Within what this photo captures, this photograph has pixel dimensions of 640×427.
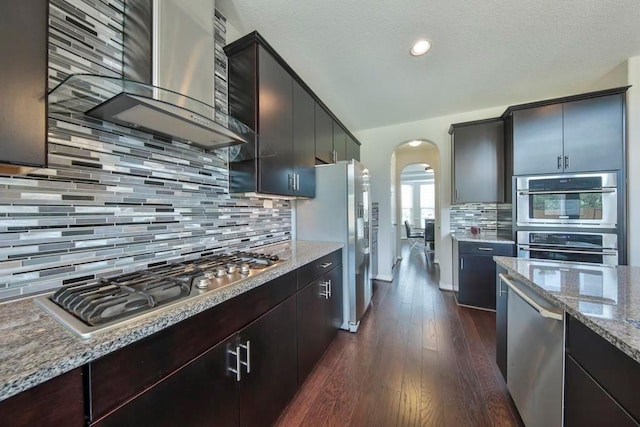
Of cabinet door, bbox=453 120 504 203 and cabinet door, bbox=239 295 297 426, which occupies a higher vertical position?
cabinet door, bbox=453 120 504 203

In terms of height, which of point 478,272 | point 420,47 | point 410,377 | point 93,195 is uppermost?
Result: point 420,47

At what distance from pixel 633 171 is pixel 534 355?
257 cm

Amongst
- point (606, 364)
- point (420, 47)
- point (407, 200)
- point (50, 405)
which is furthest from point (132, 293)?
point (407, 200)

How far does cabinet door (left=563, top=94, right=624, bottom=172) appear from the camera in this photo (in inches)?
92.0

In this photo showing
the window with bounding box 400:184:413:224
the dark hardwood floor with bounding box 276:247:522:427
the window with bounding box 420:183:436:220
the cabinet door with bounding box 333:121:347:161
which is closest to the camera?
the dark hardwood floor with bounding box 276:247:522:427

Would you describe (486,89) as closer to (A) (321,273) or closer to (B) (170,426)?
(A) (321,273)

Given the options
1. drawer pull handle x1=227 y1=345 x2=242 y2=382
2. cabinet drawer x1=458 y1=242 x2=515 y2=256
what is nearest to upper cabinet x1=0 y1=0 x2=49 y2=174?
drawer pull handle x1=227 y1=345 x2=242 y2=382

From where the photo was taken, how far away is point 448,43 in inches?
77.3

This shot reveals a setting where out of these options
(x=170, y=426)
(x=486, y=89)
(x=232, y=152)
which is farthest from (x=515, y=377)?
(x=486, y=89)

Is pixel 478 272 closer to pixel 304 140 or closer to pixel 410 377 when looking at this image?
pixel 410 377

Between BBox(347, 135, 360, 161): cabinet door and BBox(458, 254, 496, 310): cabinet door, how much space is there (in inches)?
79.4

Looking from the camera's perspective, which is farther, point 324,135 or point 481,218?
point 481,218

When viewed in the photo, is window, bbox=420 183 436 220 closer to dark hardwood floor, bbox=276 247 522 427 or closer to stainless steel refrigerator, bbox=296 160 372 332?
dark hardwood floor, bbox=276 247 522 427

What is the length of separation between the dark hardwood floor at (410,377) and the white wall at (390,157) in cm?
121
